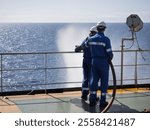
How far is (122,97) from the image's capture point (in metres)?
4.50

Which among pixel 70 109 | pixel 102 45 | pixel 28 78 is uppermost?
pixel 102 45

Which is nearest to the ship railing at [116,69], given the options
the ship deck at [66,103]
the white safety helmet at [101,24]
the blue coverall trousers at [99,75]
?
the ship deck at [66,103]

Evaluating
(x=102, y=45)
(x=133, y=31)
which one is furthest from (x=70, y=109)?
Answer: (x=133, y=31)

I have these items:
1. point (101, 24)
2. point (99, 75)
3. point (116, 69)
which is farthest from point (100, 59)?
point (116, 69)

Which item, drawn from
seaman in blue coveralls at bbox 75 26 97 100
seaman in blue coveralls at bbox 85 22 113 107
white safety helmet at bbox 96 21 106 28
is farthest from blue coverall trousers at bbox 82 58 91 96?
white safety helmet at bbox 96 21 106 28

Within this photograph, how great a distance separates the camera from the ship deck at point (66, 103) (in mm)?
3943

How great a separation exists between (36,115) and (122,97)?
143cm

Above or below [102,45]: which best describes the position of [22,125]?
below

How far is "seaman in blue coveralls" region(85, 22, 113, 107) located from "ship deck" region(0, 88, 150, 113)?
189 millimetres

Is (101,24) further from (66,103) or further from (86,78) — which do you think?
(66,103)

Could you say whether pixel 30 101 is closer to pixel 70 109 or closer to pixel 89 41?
pixel 70 109

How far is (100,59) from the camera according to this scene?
392 centimetres

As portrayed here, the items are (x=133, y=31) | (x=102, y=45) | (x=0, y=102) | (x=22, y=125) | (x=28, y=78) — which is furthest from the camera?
(x=28, y=78)

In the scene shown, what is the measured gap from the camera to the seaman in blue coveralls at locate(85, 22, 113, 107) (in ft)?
12.6
